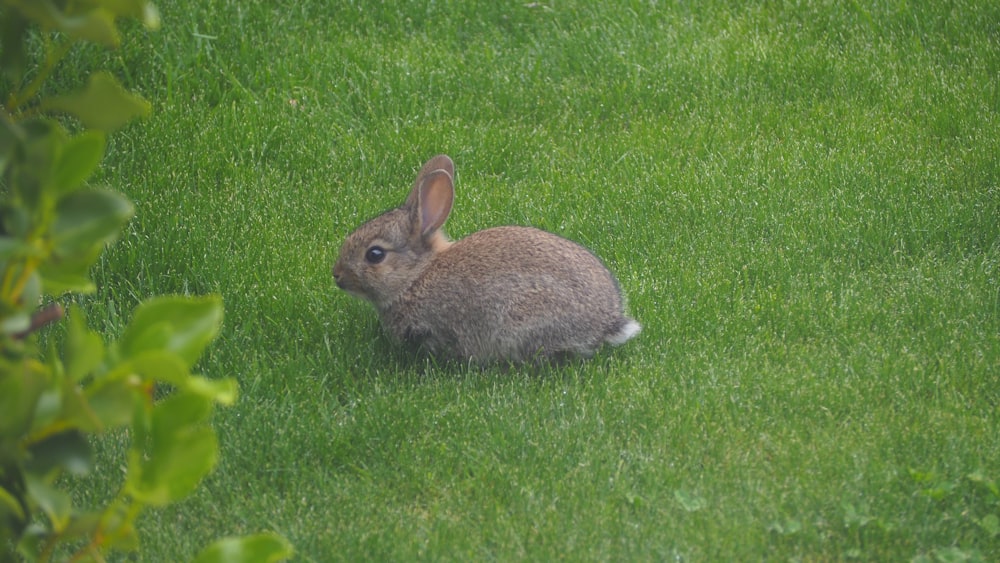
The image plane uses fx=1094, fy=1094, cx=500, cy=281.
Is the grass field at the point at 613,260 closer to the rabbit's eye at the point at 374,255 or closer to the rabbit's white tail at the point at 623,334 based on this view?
the rabbit's white tail at the point at 623,334

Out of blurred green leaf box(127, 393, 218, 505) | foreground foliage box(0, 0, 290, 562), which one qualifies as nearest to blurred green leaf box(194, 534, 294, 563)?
foreground foliage box(0, 0, 290, 562)

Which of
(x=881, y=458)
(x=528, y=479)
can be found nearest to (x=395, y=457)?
(x=528, y=479)

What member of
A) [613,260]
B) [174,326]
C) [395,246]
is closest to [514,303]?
[395,246]

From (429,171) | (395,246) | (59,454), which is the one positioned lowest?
(395,246)

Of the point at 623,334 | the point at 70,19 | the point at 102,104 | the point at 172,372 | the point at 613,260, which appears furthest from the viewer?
the point at 613,260

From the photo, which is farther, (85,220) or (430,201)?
(430,201)

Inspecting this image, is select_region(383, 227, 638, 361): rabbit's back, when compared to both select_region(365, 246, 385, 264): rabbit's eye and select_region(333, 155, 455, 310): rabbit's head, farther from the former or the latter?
select_region(365, 246, 385, 264): rabbit's eye

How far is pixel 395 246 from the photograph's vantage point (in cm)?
512

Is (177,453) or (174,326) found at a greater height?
(174,326)

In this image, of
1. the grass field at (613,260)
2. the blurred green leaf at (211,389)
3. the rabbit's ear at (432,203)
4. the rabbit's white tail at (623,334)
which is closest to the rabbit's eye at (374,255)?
the rabbit's ear at (432,203)

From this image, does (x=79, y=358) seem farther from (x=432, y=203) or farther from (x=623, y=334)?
(x=432, y=203)

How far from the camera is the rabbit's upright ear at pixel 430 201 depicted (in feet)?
16.7

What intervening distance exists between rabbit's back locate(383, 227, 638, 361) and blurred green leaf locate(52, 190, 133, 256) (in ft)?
8.75

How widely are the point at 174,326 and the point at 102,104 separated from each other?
20.9 inches
